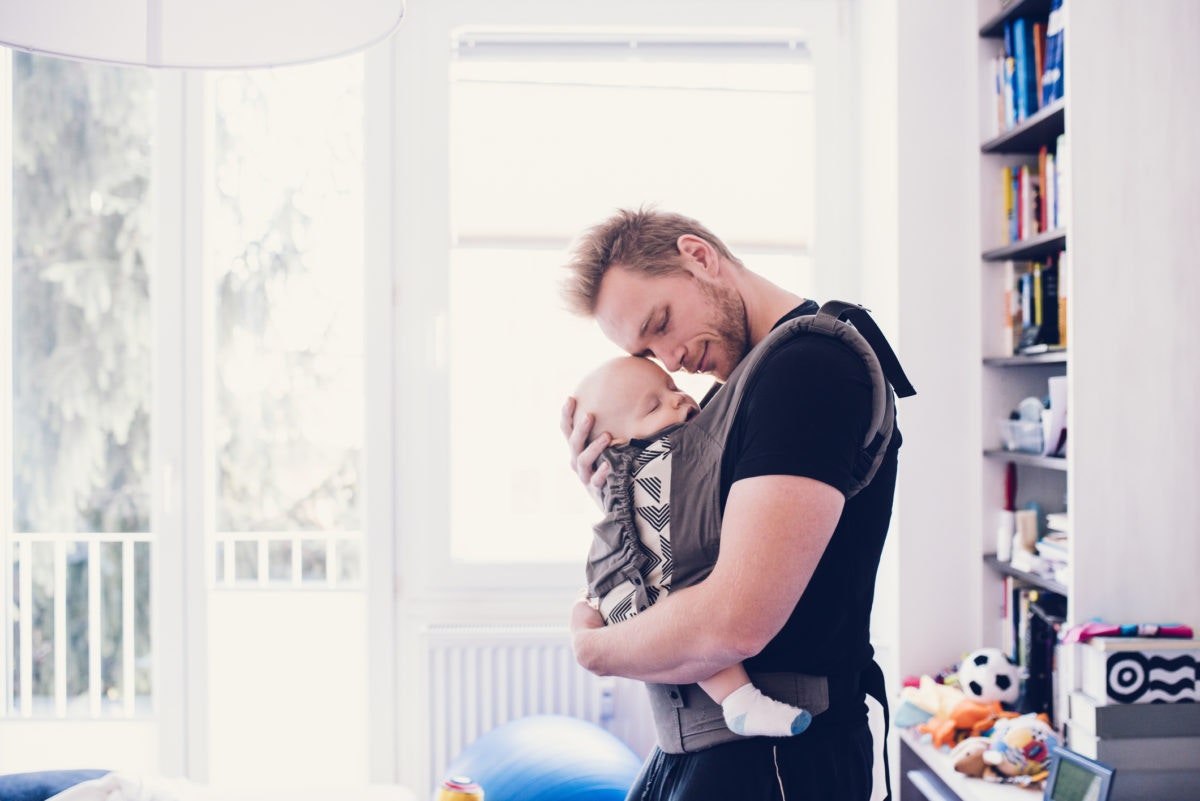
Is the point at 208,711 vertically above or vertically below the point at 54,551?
below

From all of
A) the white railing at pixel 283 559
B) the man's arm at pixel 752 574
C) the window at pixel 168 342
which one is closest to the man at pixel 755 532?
the man's arm at pixel 752 574

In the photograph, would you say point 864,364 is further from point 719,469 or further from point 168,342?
point 168,342

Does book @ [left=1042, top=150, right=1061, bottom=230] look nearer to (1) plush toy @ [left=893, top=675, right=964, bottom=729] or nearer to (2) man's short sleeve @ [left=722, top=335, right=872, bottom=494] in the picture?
(1) plush toy @ [left=893, top=675, right=964, bottom=729]

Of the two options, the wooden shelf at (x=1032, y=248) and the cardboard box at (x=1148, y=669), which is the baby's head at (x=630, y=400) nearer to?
the cardboard box at (x=1148, y=669)

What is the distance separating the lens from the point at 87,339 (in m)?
2.91

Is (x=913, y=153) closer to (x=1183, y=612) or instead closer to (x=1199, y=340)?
(x=1199, y=340)

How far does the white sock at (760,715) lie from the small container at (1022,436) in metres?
1.59

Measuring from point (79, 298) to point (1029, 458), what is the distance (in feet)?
9.33

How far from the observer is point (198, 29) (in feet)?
3.22

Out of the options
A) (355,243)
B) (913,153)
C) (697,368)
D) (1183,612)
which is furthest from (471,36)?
(1183,612)

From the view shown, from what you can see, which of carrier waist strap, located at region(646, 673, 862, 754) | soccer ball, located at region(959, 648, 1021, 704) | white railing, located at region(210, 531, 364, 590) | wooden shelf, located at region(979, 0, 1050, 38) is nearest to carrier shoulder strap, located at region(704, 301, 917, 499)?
carrier waist strap, located at region(646, 673, 862, 754)

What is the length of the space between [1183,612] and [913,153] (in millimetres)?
1322

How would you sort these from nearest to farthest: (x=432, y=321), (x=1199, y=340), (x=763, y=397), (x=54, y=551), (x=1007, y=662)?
1. (x=763, y=397)
2. (x=1199, y=340)
3. (x=1007, y=662)
4. (x=432, y=321)
5. (x=54, y=551)

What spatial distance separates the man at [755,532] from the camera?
0.85 m
